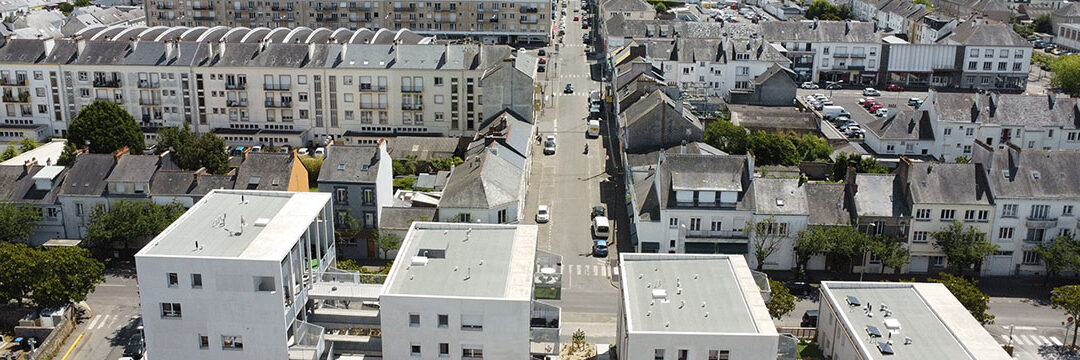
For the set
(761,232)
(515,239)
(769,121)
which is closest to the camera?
(515,239)

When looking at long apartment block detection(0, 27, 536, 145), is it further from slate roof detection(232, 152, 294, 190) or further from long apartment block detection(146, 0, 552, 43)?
long apartment block detection(146, 0, 552, 43)

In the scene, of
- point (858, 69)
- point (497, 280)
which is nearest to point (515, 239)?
point (497, 280)

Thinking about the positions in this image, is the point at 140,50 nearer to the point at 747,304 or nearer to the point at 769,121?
the point at 769,121

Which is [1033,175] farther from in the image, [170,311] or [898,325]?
[170,311]

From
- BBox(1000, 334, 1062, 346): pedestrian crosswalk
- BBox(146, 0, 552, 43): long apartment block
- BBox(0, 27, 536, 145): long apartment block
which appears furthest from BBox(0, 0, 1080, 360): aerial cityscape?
BBox(146, 0, 552, 43): long apartment block

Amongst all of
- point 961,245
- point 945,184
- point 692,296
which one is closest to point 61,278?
point 692,296

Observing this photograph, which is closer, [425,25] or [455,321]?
[455,321]
